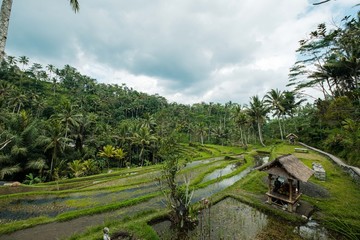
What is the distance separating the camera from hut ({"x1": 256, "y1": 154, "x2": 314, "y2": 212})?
10117 mm

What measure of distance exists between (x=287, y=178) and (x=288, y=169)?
1.58 ft

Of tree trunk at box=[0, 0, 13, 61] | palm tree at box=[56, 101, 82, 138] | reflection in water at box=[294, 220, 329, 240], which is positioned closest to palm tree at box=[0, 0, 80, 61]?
tree trunk at box=[0, 0, 13, 61]

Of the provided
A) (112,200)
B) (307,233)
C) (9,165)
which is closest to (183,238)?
(307,233)

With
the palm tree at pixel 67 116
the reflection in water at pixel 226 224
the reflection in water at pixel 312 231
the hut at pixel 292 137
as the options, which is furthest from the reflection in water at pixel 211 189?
the palm tree at pixel 67 116

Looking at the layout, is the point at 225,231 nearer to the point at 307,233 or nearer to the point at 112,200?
the point at 307,233

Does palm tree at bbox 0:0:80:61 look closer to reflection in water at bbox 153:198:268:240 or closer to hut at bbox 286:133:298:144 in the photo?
reflection in water at bbox 153:198:268:240

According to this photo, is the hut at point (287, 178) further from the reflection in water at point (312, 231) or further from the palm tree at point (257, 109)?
the palm tree at point (257, 109)

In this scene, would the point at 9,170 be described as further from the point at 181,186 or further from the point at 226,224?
the point at 226,224

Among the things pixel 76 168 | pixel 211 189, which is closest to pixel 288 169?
pixel 211 189

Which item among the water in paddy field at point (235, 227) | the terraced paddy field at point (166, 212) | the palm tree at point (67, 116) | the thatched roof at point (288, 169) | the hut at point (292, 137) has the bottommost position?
the water in paddy field at point (235, 227)

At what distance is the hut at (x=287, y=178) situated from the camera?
33.2 ft

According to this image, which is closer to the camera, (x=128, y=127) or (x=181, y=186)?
(x=181, y=186)

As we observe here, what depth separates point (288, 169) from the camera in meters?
10.2

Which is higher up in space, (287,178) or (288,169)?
(288,169)
